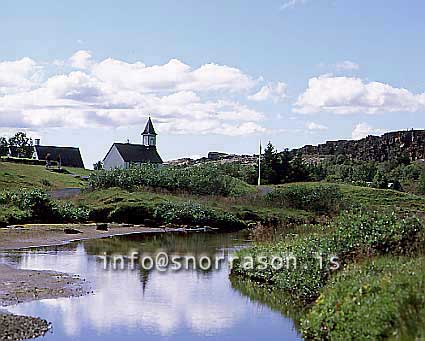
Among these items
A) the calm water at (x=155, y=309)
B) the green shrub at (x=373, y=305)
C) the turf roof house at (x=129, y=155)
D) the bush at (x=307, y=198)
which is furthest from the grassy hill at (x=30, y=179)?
the green shrub at (x=373, y=305)

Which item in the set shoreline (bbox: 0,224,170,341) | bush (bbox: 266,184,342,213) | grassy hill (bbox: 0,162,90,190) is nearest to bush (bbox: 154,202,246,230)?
shoreline (bbox: 0,224,170,341)

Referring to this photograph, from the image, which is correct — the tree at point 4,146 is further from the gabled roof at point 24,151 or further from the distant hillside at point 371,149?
the distant hillside at point 371,149

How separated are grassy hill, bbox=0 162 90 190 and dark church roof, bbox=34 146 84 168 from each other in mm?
27512

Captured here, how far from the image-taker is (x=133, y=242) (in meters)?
32.4

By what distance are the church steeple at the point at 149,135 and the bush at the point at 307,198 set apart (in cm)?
5275

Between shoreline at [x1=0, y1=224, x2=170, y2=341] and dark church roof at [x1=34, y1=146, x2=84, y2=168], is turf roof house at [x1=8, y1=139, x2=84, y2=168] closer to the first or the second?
dark church roof at [x1=34, y1=146, x2=84, y2=168]

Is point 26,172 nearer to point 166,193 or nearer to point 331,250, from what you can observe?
point 166,193

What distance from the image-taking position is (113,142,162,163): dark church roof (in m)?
92.1

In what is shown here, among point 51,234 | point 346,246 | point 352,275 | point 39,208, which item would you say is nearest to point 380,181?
point 39,208

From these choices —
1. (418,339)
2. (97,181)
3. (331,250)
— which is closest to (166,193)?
(97,181)

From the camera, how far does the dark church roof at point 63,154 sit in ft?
332

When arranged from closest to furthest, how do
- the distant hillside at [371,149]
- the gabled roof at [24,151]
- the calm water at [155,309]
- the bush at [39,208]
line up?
the calm water at [155,309], the bush at [39,208], the distant hillside at [371,149], the gabled roof at [24,151]

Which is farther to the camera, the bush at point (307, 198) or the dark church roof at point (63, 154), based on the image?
the dark church roof at point (63, 154)

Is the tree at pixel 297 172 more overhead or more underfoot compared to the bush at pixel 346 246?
more overhead
